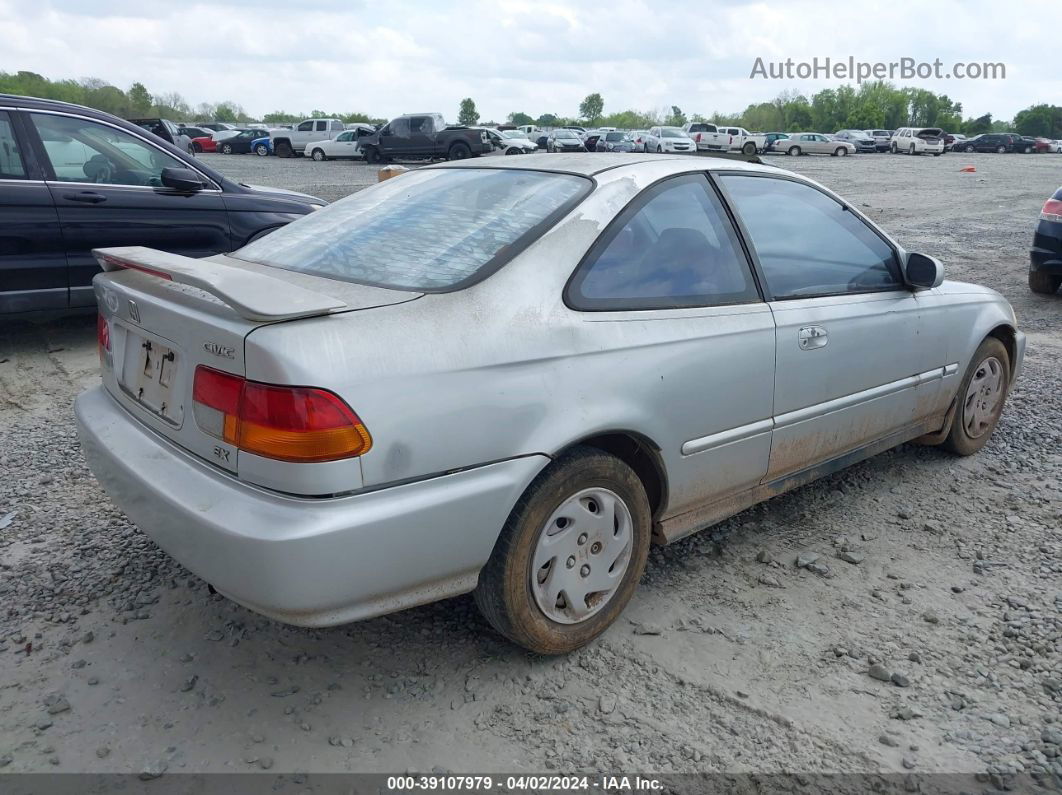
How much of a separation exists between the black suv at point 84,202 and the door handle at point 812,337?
182 inches

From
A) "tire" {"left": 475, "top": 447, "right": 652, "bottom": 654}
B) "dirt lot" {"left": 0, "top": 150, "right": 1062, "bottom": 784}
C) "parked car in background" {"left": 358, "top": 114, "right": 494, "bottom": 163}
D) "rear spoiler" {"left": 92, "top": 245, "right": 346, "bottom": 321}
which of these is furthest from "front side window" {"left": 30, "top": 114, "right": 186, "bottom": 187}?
"parked car in background" {"left": 358, "top": 114, "right": 494, "bottom": 163}

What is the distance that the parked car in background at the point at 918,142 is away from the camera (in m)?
46.2

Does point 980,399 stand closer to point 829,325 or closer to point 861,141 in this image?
point 829,325

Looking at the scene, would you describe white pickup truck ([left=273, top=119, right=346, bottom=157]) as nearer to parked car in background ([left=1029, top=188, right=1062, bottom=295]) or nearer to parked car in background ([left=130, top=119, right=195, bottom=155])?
parked car in background ([left=130, top=119, right=195, bottom=155])

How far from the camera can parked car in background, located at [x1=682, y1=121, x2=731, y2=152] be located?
4066cm

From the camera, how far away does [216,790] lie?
2.20 meters

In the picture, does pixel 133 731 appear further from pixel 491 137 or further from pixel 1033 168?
pixel 1033 168

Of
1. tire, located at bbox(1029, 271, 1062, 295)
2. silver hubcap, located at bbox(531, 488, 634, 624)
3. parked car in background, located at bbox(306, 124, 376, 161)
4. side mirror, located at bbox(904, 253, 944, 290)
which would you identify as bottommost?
silver hubcap, located at bbox(531, 488, 634, 624)

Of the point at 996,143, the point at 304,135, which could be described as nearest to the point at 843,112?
the point at 996,143

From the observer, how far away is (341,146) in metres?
35.6

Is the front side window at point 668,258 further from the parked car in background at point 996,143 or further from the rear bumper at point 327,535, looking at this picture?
the parked car in background at point 996,143

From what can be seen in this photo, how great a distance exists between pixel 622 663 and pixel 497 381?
1.05m

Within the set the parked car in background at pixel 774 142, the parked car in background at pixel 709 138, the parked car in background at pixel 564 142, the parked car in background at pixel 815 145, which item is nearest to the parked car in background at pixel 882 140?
the parked car in background at pixel 815 145

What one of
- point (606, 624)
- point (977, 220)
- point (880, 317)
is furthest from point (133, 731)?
point (977, 220)
